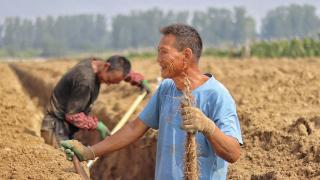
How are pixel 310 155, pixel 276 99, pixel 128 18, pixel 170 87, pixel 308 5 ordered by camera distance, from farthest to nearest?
pixel 128 18 → pixel 308 5 → pixel 276 99 → pixel 310 155 → pixel 170 87

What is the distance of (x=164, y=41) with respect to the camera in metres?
3.49

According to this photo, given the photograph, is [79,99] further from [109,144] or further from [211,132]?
[211,132]

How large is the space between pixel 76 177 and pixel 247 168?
187cm

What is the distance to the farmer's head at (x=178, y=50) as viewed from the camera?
343 cm

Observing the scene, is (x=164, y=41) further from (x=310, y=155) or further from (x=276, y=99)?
(x=276, y=99)

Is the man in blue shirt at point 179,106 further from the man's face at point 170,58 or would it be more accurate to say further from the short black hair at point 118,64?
the short black hair at point 118,64

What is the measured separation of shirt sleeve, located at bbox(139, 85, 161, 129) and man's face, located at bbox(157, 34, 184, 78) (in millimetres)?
276

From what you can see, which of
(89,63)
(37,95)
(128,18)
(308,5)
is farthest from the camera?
(128,18)

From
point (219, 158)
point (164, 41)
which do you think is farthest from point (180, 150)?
point (164, 41)

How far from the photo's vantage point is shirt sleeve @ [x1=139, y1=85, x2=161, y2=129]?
3.73 metres

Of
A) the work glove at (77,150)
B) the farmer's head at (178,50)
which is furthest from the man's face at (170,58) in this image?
the work glove at (77,150)

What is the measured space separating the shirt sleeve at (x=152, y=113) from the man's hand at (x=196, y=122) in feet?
2.25

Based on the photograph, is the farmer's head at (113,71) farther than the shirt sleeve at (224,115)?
Yes

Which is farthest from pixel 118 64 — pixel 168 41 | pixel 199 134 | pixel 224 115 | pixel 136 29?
pixel 136 29
